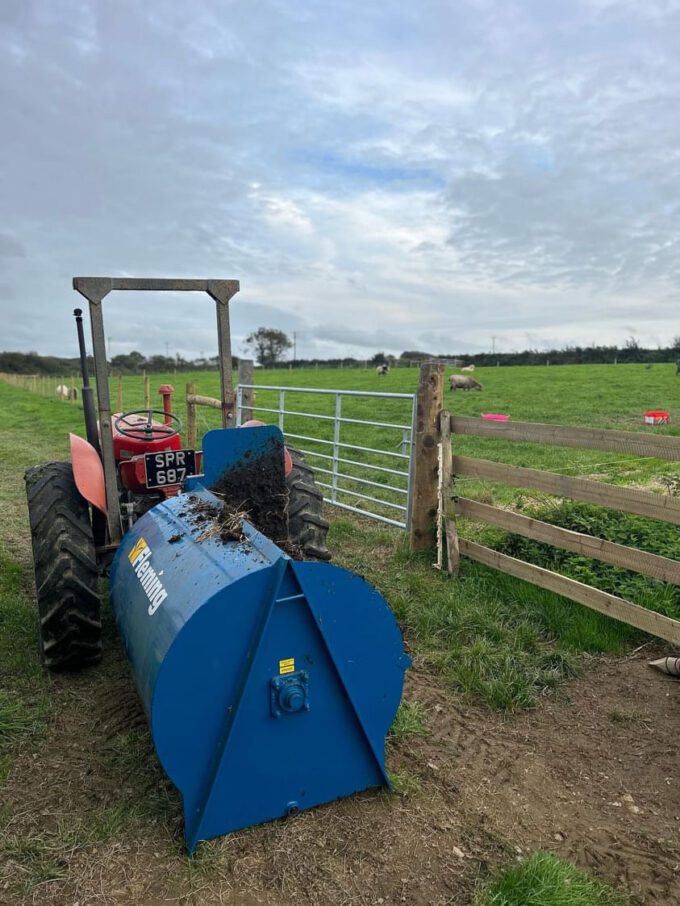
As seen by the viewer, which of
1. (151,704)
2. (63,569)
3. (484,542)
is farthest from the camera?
(484,542)

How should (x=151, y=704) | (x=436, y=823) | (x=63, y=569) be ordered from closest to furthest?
(x=151, y=704)
(x=436, y=823)
(x=63, y=569)

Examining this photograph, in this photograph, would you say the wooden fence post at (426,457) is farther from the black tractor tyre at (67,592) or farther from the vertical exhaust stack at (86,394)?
the black tractor tyre at (67,592)

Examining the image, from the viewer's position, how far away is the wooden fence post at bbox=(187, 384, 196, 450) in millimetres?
9383

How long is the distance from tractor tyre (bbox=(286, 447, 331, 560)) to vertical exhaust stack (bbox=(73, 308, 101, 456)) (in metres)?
1.40

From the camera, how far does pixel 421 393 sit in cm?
561

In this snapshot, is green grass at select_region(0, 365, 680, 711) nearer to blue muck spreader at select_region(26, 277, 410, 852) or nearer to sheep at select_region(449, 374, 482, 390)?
blue muck spreader at select_region(26, 277, 410, 852)

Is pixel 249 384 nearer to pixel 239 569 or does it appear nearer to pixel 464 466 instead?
pixel 464 466

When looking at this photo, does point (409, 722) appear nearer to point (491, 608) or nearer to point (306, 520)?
point (491, 608)

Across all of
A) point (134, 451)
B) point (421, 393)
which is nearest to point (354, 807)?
point (134, 451)

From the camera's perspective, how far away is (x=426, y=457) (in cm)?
563

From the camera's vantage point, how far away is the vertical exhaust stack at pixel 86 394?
3.96 metres

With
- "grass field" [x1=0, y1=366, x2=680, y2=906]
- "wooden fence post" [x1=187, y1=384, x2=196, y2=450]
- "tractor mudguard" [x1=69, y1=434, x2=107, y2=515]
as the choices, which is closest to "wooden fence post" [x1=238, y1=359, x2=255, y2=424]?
"wooden fence post" [x1=187, y1=384, x2=196, y2=450]

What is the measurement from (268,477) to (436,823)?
1940 mm

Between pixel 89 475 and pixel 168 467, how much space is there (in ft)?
1.59
